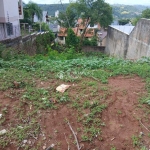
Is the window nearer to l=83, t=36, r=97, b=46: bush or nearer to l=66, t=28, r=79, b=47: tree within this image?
l=66, t=28, r=79, b=47: tree

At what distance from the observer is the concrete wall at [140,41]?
27.2 ft

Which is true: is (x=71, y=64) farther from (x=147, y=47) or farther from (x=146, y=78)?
(x=147, y=47)

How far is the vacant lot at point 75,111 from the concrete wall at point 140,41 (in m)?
4.79

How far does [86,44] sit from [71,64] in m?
13.6

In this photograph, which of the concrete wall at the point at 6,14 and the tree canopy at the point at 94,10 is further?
the tree canopy at the point at 94,10

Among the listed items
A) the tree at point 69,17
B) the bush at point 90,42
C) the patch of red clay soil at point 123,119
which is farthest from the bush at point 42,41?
the patch of red clay soil at point 123,119

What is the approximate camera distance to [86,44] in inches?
711

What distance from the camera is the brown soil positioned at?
221cm

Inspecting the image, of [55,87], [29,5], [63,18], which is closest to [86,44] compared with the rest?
[63,18]

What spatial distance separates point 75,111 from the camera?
2.71 m

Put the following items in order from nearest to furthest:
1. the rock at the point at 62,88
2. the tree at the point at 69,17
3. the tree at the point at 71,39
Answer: the rock at the point at 62,88, the tree at the point at 71,39, the tree at the point at 69,17

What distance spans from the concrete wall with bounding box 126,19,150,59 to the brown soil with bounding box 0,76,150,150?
5763mm

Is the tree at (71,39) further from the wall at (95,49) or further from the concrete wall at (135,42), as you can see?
the concrete wall at (135,42)

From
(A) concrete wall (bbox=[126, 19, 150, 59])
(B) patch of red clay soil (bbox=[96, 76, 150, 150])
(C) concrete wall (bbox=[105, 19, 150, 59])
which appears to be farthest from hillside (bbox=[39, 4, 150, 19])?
(B) patch of red clay soil (bbox=[96, 76, 150, 150])
